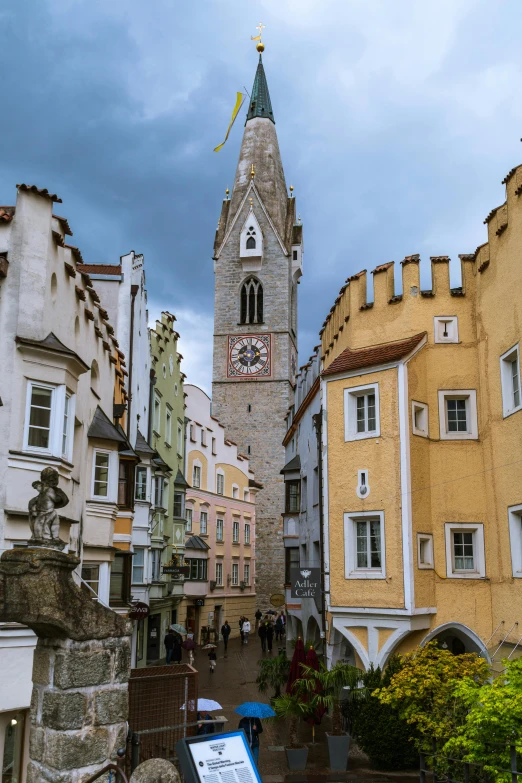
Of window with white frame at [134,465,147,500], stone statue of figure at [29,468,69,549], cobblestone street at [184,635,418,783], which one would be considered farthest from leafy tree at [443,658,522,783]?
window with white frame at [134,465,147,500]

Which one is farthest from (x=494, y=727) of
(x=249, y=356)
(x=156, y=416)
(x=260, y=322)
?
(x=260, y=322)

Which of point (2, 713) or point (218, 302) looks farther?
point (218, 302)

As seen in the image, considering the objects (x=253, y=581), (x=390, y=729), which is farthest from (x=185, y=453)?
(x=390, y=729)

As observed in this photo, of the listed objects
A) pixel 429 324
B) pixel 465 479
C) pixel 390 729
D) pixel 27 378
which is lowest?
pixel 390 729

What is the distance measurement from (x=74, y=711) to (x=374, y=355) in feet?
42.1

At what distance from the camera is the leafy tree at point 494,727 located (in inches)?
370

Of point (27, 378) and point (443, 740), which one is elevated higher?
point (27, 378)

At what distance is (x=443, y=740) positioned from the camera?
1262 centimetres

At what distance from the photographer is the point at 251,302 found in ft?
214

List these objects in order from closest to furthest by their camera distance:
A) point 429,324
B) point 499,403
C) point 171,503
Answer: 1. point 499,403
2. point 429,324
3. point 171,503

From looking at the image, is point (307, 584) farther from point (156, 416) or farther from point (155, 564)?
point (156, 416)

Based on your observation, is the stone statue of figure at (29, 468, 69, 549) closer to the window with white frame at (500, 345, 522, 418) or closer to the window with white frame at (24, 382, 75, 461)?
the window with white frame at (24, 382, 75, 461)

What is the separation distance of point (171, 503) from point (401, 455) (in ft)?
63.4

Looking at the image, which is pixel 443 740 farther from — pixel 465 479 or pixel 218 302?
pixel 218 302
